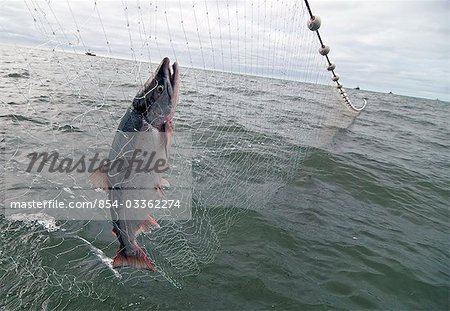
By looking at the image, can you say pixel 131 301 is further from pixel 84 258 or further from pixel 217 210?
pixel 217 210

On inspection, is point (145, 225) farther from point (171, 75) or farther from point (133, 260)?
point (171, 75)

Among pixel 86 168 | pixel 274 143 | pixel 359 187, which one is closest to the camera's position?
pixel 86 168

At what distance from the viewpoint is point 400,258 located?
652 cm

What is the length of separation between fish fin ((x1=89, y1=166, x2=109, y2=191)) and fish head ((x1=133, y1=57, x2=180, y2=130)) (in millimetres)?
836

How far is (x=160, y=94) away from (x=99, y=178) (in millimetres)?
1237

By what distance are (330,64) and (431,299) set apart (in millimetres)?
9275

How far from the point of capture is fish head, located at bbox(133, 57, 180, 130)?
3486 millimetres

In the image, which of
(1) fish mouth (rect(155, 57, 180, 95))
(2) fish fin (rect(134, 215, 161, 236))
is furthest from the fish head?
(2) fish fin (rect(134, 215, 161, 236))

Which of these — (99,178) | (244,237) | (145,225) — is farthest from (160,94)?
(244,237)

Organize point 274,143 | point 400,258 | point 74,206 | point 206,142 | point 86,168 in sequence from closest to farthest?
point 400,258 → point 74,206 → point 86,168 → point 206,142 → point 274,143

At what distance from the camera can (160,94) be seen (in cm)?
353

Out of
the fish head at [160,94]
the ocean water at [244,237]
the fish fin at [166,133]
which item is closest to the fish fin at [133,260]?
the ocean water at [244,237]

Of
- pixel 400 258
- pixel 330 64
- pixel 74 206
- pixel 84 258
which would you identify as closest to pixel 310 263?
pixel 400 258

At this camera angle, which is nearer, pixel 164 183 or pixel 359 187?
pixel 164 183
